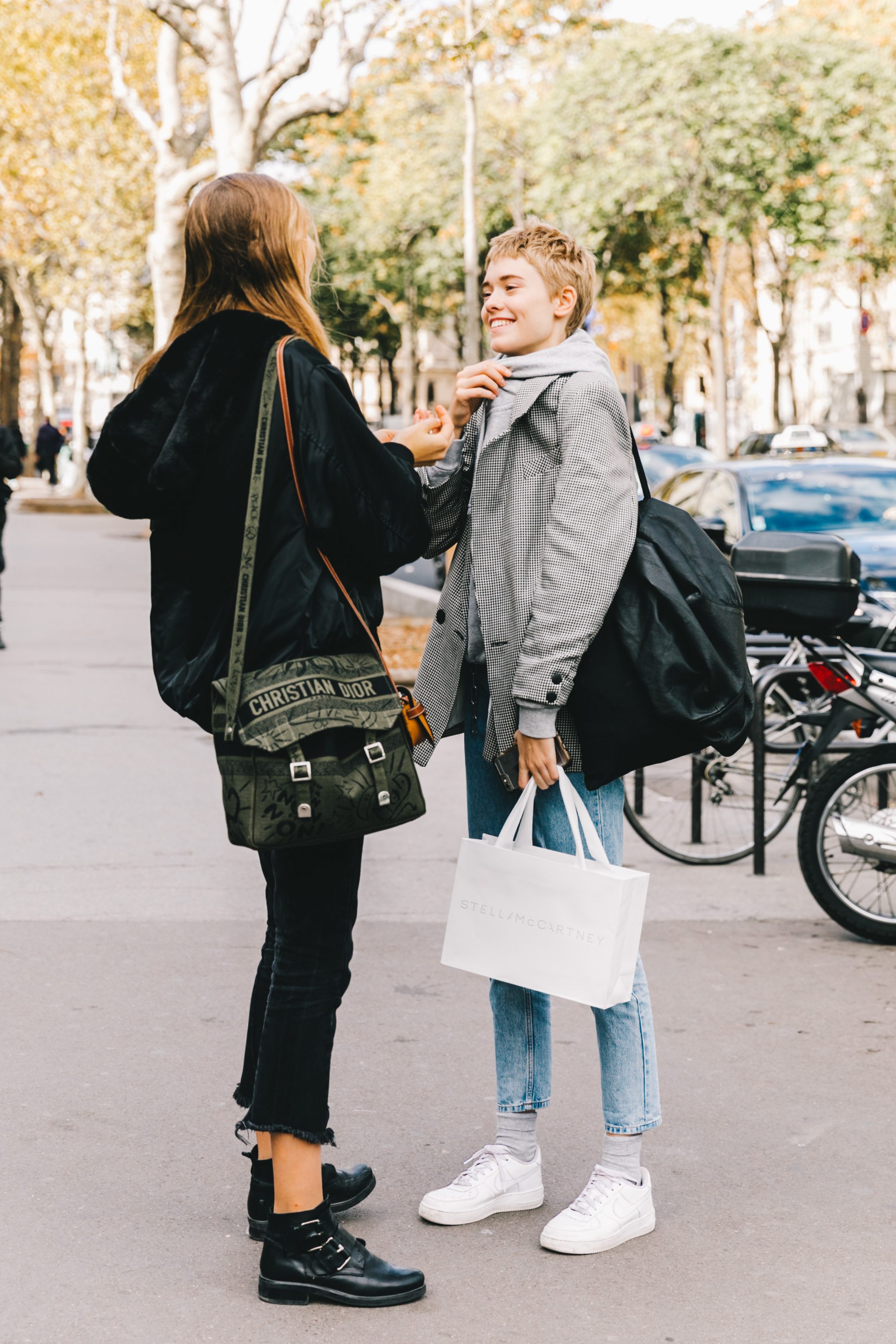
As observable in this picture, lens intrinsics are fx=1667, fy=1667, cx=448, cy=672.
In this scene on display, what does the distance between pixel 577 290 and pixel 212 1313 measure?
2.01 m

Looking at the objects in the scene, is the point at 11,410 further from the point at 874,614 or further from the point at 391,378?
the point at 874,614

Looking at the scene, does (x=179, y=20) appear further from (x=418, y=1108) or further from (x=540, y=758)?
Result: (x=540, y=758)

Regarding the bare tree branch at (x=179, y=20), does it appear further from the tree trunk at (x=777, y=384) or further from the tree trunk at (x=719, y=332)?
the tree trunk at (x=777, y=384)

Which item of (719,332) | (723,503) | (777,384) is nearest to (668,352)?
(777,384)

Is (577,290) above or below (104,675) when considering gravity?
above

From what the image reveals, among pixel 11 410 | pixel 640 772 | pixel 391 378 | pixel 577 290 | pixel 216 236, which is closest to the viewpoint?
pixel 216 236

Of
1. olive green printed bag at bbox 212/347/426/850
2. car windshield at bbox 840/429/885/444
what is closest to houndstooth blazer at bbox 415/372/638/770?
olive green printed bag at bbox 212/347/426/850

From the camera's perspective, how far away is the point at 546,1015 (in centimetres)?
341

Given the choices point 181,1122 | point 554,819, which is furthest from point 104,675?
point 554,819

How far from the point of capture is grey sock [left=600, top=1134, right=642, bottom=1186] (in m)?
3.31

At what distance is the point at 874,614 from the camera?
8.75 m

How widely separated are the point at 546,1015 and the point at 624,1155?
31 centimetres

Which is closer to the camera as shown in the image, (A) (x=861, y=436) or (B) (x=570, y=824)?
(B) (x=570, y=824)

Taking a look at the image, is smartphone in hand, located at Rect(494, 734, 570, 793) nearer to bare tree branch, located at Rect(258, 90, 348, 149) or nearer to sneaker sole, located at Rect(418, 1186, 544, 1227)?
sneaker sole, located at Rect(418, 1186, 544, 1227)
